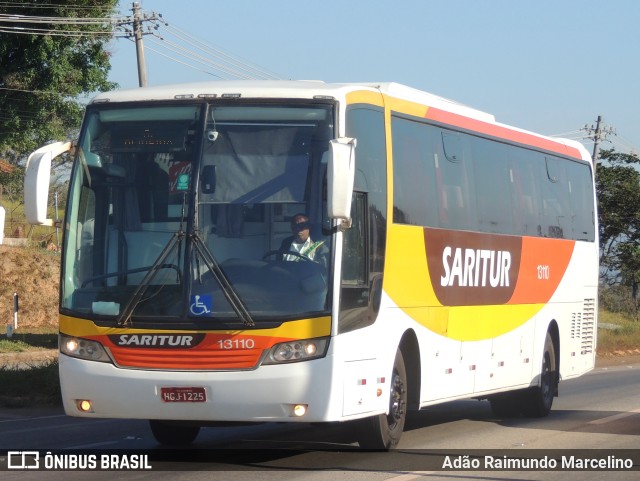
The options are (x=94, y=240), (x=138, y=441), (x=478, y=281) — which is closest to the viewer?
(x=94, y=240)

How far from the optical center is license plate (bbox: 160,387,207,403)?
9773 millimetres

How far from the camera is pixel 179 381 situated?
980cm

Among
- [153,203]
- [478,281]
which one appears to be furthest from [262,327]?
[478,281]

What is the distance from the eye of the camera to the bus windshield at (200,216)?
9938mm

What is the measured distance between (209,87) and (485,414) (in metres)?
7.73

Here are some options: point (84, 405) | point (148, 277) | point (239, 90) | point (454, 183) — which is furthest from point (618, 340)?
point (84, 405)

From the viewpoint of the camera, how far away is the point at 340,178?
965 cm

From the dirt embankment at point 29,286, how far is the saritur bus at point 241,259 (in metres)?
26.7

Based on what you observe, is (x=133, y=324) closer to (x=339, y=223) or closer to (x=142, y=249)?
(x=142, y=249)

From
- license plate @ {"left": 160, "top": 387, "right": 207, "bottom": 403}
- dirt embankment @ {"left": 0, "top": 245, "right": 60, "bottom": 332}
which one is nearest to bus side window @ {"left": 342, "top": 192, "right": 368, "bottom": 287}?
license plate @ {"left": 160, "top": 387, "right": 207, "bottom": 403}

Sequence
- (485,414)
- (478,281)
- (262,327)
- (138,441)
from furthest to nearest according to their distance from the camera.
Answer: (485,414)
(478,281)
(138,441)
(262,327)

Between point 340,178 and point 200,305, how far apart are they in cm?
160

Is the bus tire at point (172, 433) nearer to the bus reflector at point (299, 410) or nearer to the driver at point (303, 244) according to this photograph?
the bus reflector at point (299, 410)

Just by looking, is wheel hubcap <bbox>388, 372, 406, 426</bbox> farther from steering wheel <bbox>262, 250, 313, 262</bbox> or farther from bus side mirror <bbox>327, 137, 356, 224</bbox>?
bus side mirror <bbox>327, 137, 356, 224</bbox>
